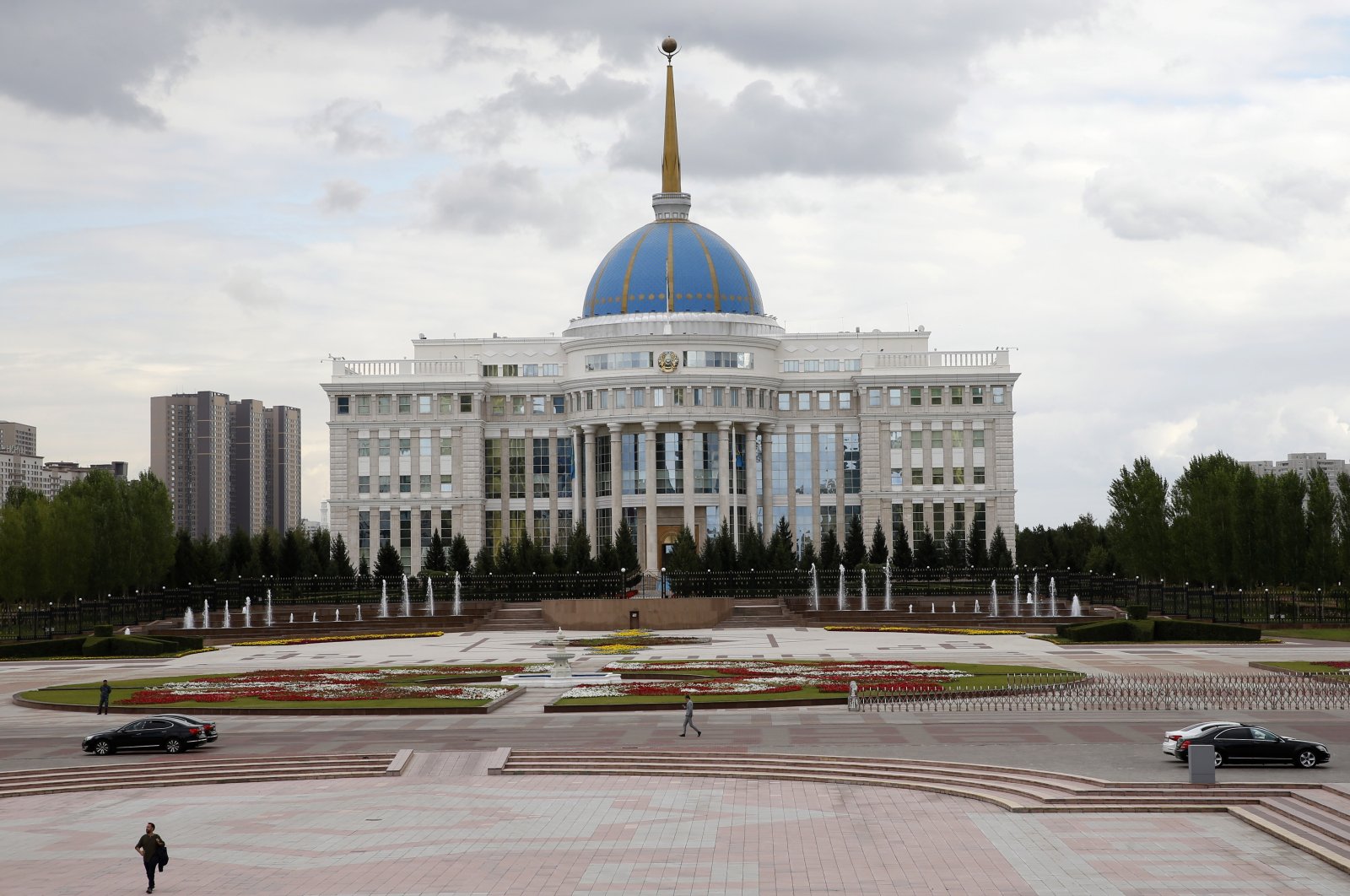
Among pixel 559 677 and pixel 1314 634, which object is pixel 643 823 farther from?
pixel 1314 634

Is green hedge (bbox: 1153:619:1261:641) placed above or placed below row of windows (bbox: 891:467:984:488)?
below

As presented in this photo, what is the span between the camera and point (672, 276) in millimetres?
108625

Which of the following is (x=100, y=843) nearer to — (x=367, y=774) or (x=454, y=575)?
(x=367, y=774)

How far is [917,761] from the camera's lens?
112ft

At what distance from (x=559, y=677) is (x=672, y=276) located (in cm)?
5901

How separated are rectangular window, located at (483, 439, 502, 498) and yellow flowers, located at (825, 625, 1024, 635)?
38.4m

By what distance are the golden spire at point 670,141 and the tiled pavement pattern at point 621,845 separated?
84.5 metres

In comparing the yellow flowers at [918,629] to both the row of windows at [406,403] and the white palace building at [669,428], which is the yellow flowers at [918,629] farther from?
the row of windows at [406,403]

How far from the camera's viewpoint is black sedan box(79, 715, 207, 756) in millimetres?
37906

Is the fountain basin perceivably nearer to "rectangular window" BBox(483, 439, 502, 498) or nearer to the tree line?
the tree line

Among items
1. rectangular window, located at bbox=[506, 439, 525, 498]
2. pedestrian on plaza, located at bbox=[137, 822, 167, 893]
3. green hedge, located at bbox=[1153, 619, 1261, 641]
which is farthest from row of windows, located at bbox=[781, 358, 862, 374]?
pedestrian on plaza, located at bbox=[137, 822, 167, 893]

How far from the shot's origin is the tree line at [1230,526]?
81750 mm

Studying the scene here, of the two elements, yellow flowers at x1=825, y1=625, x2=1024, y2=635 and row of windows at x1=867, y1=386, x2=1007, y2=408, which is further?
row of windows at x1=867, y1=386, x2=1007, y2=408

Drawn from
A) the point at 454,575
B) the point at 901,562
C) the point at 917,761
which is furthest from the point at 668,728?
the point at 901,562
